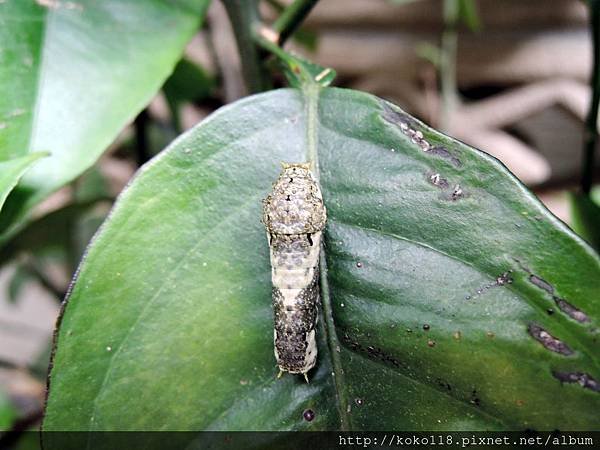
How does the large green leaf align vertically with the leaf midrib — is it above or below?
above

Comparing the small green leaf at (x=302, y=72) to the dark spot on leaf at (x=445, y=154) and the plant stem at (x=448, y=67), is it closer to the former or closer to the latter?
the dark spot on leaf at (x=445, y=154)

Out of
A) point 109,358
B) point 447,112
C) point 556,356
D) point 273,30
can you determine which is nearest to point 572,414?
point 556,356

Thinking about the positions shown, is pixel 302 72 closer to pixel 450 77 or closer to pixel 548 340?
pixel 548 340

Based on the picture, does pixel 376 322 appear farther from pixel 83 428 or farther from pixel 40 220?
pixel 40 220

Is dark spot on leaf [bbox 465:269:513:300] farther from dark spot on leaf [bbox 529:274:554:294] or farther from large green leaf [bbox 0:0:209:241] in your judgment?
large green leaf [bbox 0:0:209:241]

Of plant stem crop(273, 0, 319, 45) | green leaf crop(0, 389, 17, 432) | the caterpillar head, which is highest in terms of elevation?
plant stem crop(273, 0, 319, 45)

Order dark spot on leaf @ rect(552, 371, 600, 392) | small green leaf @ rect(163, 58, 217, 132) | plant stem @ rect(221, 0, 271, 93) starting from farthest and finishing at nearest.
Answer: small green leaf @ rect(163, 58, 217, 132) → plant stem @ rect(221, 0, 271, 93) → dark spot on leaf @ rect(552, 371, 600, 392)

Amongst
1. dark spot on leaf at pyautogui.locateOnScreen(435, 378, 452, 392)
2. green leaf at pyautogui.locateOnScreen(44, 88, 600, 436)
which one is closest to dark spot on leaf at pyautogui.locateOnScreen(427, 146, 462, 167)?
green leaf at pyautogui.locateOnScreen(44, 88, 600, 436)
